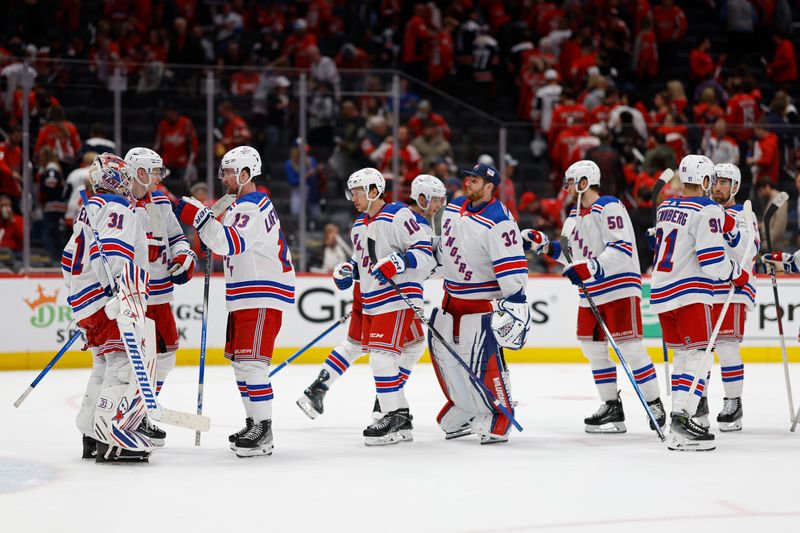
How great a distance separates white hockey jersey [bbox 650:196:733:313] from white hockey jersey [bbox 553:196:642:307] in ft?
0.87

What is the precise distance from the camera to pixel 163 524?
4.43 metres

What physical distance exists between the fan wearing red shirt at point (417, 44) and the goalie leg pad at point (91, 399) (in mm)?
9650

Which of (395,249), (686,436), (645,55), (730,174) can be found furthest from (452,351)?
(645,55)

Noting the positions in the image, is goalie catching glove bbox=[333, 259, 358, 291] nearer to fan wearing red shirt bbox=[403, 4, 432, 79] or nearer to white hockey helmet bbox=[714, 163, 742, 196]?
white hockey helmet bbox=[714, 163, 742, 196]

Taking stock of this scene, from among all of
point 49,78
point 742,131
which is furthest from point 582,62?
point 49,78

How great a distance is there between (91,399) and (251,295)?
914 millimetres

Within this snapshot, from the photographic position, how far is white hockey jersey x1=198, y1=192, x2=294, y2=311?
19.3ft

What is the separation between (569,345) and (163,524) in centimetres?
729

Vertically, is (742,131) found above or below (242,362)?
above

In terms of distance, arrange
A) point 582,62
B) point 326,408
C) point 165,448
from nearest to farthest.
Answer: point 165,448 < point 326,408 < point 582,62

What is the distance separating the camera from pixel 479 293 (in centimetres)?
643

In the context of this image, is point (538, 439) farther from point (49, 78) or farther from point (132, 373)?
point (49, 78)

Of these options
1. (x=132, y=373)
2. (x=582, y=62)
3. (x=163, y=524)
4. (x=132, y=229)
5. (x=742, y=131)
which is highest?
(x=582, y=62)

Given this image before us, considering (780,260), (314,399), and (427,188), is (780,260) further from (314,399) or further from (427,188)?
(314,399)
